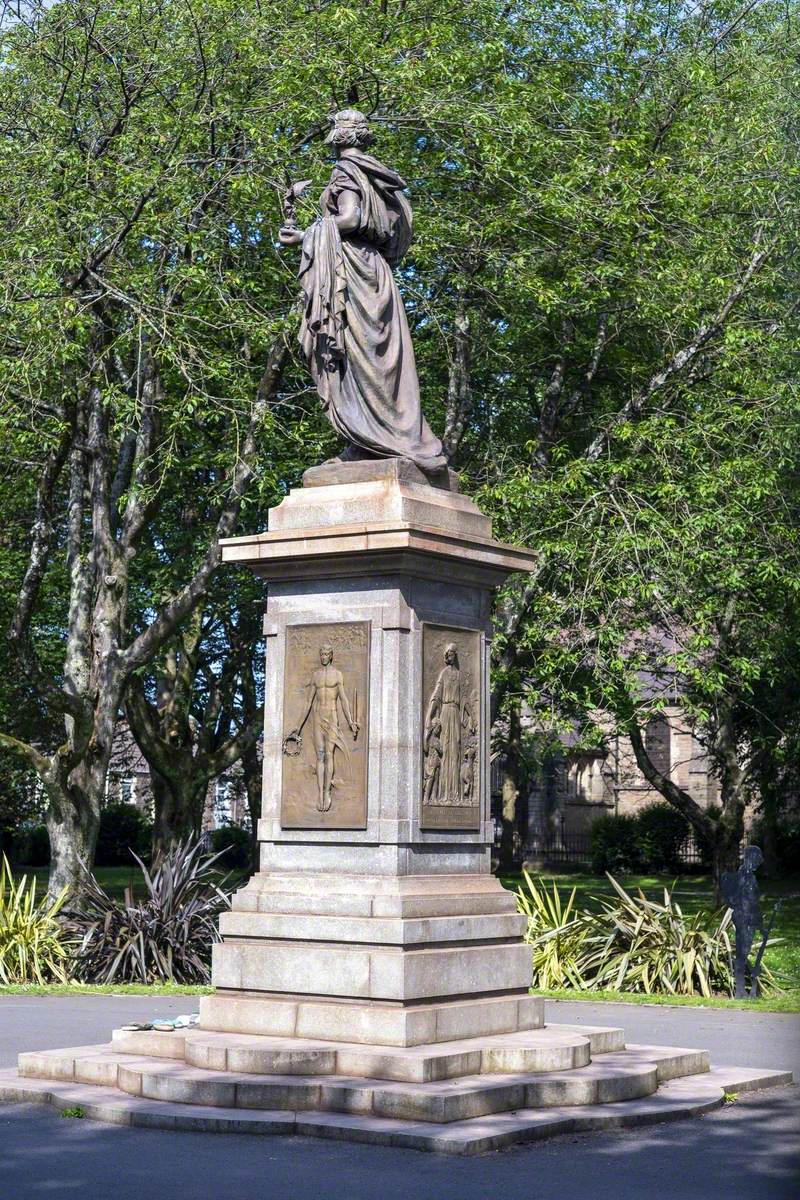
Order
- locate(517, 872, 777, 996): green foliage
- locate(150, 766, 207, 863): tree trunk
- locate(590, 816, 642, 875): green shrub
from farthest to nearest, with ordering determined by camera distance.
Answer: locate(590, 816, 642, 875): green shrub → locate(150, 766, 207, 863): tree trunk → locate(517, 872, 777, 996): green foliage

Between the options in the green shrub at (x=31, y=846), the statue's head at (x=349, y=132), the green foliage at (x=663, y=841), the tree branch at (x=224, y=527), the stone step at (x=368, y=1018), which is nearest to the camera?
the stone step at (x=368, y=1018)

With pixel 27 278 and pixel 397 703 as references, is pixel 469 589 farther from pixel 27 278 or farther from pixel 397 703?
pixel 27 278

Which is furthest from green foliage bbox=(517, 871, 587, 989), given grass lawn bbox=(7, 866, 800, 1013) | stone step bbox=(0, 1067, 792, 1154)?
stone step bbox=(0, 1067, 792, 1154)

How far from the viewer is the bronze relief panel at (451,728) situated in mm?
10414

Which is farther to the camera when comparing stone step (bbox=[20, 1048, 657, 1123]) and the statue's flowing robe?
the statue's flowing robe

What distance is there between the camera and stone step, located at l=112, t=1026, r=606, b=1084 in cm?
912

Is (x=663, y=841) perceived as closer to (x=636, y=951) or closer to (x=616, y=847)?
(x=616, y=847)

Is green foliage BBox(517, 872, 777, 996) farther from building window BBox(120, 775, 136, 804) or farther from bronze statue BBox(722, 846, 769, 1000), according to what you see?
building window BBox(120, 775, 136, 804)

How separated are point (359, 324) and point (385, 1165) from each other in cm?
548

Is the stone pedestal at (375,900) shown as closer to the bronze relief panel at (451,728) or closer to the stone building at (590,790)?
the bronze relief panel at (451,728)

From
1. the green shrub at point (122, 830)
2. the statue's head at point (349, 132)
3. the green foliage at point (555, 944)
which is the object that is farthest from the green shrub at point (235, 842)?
the statue's head at point (349, 132)

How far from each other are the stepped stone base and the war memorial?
2 cm

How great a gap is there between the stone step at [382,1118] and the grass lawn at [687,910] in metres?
1.02

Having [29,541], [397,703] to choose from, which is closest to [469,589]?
[397,703]
